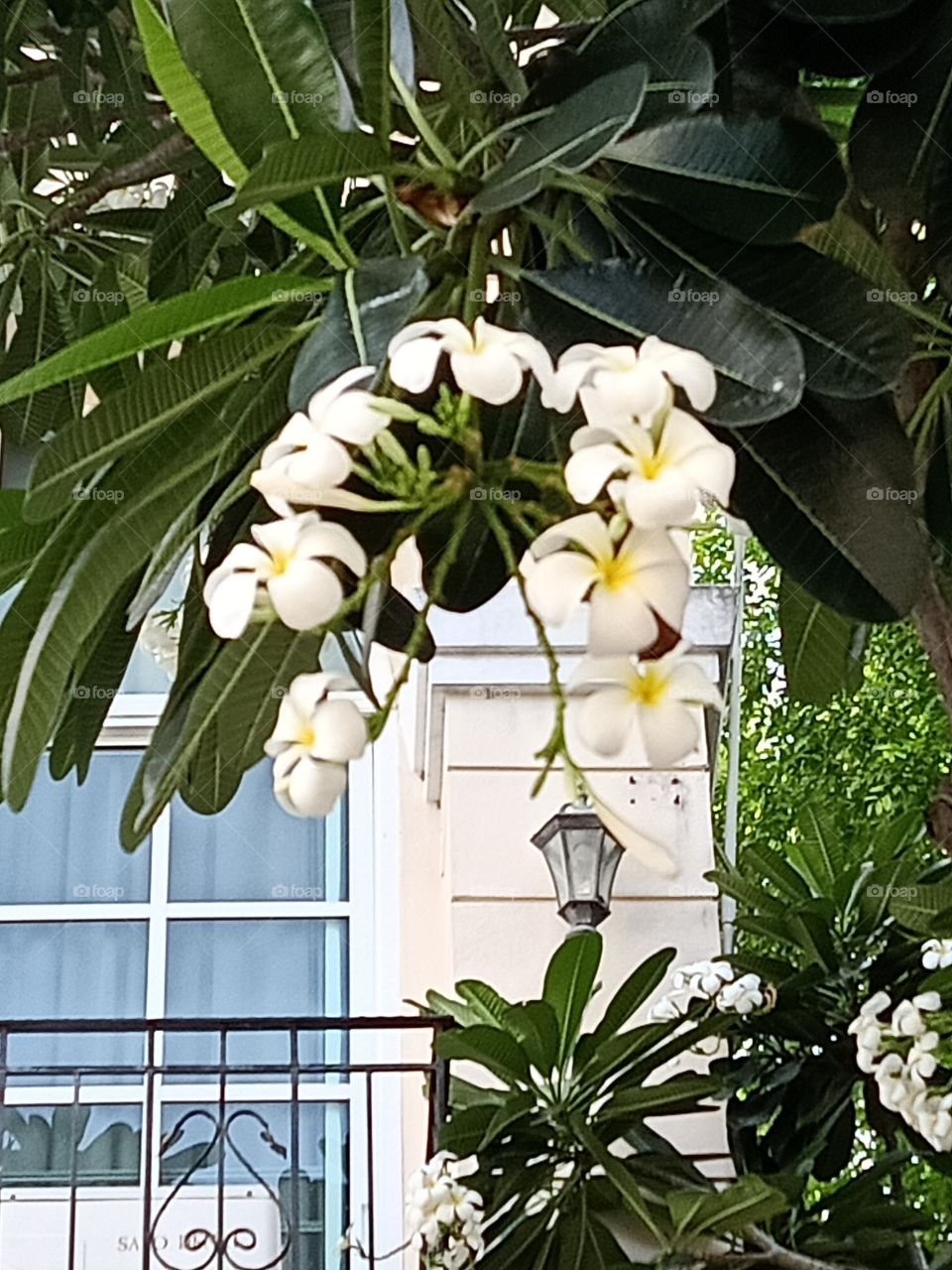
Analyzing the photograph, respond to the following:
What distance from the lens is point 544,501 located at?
0.58 m

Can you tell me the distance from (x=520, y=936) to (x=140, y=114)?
6.77 ft

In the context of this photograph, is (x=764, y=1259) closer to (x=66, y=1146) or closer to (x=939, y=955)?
(x=939, y=955)

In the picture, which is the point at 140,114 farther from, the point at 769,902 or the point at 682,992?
the point at 769,902

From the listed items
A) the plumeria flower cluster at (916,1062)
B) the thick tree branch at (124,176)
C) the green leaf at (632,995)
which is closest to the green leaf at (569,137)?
the thick tree branch at (124,176)

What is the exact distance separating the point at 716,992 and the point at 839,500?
6.25ft

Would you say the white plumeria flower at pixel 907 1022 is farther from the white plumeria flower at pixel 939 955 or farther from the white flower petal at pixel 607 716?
the white flower petal at pixel 607 716

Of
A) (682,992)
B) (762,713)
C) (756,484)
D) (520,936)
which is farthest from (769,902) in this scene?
(762,713)

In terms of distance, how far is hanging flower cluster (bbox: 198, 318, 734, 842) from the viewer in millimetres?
474

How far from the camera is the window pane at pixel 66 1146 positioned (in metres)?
3.46

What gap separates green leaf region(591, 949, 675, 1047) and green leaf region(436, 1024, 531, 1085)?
0.40ft
